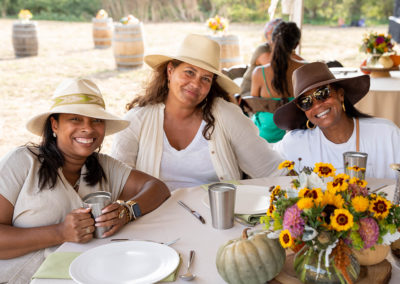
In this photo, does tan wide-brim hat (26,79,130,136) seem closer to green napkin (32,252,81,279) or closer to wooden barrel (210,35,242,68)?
green napkin (32,252,81,279)

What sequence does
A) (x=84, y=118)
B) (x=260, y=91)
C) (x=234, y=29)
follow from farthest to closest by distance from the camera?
1. (x=234, y=29)
2. (x=260, y=91)
3. (x=84, y=118)

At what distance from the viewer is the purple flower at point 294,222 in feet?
3.56

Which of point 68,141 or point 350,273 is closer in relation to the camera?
point 350,273

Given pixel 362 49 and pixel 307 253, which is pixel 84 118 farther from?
pixel 362 49

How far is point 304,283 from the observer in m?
1.21

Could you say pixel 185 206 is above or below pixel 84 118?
below

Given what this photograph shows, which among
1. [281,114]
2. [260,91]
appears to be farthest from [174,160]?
[260,91]

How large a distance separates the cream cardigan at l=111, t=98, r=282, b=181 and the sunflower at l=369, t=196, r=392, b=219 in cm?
139

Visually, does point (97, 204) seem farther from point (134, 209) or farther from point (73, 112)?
point (73, 112)

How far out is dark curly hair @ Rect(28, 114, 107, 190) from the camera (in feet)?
5.88

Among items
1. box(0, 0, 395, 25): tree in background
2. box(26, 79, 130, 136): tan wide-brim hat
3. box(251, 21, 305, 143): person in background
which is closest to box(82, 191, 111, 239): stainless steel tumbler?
box(26, 79, 130, 136): tan wide-brim hat

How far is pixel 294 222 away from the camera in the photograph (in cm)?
108

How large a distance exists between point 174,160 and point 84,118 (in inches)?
28.7

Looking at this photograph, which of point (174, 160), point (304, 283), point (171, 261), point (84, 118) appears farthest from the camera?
point (174, 160)
